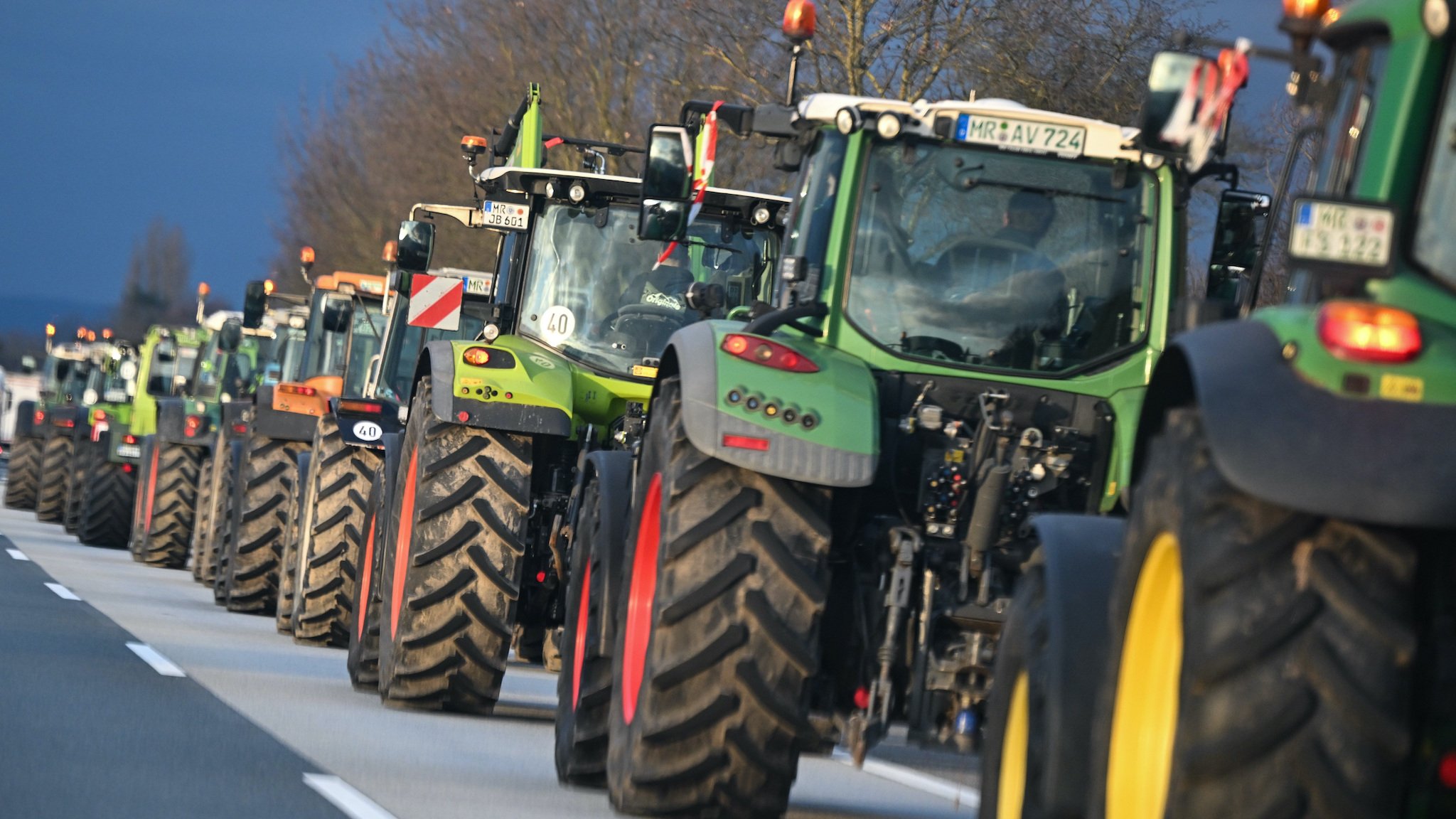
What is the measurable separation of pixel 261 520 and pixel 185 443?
5392 millimetres

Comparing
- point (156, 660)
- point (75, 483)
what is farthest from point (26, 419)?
point (156, 660)

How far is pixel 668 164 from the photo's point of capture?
26.6 ft

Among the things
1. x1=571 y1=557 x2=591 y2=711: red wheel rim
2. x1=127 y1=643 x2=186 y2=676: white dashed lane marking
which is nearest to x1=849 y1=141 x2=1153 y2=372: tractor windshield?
x1=571 y1=557 x2=591 y2=711: red wheel rim

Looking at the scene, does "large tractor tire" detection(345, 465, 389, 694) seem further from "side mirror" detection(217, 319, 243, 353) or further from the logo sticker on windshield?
"side mirror" detection(217, 319, 243, 353)

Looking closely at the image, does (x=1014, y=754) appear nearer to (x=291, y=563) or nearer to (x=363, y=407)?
(x=363, y=407)

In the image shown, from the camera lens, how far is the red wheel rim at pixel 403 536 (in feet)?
35.8

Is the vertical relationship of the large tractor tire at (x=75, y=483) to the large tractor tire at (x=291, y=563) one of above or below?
below

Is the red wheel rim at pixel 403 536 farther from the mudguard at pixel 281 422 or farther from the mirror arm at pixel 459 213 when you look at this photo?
the mudguard at pixel 281 422

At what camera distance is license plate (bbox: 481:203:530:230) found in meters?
11.7

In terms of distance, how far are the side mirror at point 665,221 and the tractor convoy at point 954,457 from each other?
0.14ft

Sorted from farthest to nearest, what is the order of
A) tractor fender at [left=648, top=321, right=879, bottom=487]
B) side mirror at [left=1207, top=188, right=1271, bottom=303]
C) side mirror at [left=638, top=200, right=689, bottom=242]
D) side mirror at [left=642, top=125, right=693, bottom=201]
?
side mirror at [left=638, top=200, right=689, bottom=242]
side mirror at [left=642, top=125, right=693, bottom=201]
side mirror at [left=1207, top=188, right=1271, bottom=303]
tractor fender at [left=648, top=321, right=879, bottom=487]

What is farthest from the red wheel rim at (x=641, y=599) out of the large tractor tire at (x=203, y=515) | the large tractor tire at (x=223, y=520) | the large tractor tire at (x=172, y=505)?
the large tractor tire at (x=172, y=505)

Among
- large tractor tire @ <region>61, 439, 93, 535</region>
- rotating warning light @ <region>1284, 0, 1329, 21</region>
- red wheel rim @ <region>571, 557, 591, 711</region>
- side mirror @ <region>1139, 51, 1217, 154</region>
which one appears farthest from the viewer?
large tractor tire @ <region>61, 439, 93, 535</region>

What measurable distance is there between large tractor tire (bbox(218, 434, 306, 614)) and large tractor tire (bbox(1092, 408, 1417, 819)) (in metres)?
13.9
